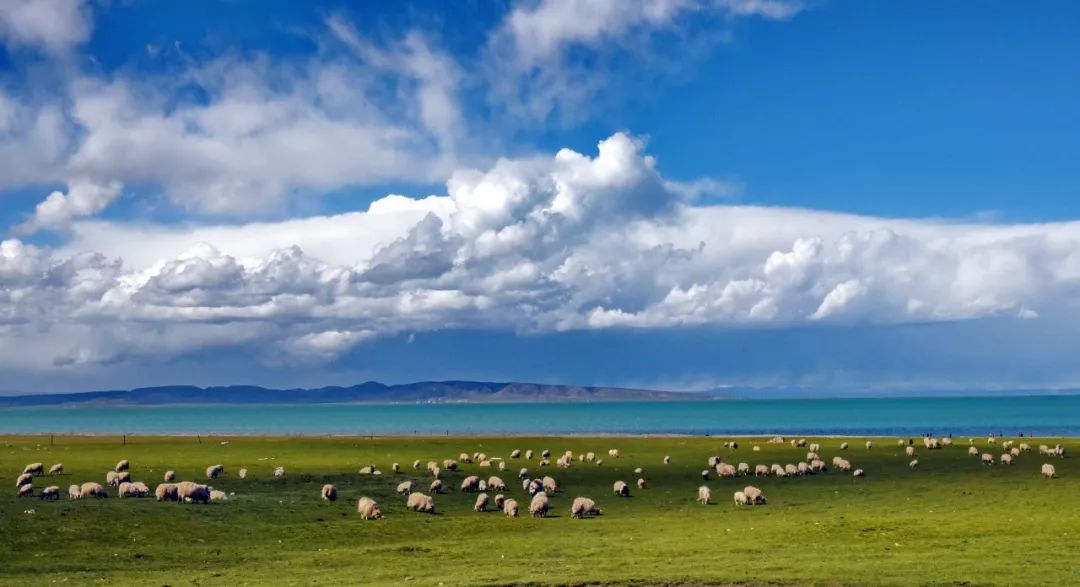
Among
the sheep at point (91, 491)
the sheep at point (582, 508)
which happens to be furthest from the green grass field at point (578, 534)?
the sheep at point (91, 491)

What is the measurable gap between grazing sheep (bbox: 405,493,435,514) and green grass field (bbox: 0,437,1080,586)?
573 mm

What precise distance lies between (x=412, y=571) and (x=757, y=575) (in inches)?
414

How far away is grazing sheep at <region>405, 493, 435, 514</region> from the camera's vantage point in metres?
47.7

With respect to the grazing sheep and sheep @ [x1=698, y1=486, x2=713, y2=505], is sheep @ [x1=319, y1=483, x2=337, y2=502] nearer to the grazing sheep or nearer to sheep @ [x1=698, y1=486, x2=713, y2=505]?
the grazing sheep

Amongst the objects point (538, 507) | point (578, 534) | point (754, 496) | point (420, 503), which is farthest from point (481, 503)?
point (754, 496)

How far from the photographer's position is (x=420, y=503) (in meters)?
48.0

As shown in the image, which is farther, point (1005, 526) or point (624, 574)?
point (1005, 526)

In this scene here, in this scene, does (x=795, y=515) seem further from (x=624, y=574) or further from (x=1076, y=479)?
(x=1076, y=479)

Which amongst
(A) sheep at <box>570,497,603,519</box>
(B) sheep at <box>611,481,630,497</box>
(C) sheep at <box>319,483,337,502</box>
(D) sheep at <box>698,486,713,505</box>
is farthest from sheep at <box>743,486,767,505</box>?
(C) sheep at <box>319,483,337,502</box>

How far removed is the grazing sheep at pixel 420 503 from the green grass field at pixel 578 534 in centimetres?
57

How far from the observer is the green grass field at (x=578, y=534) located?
29250mm

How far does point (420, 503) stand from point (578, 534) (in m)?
11.0

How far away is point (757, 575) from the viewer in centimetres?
2822

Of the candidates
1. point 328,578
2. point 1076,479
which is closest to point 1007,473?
point 1076,479
